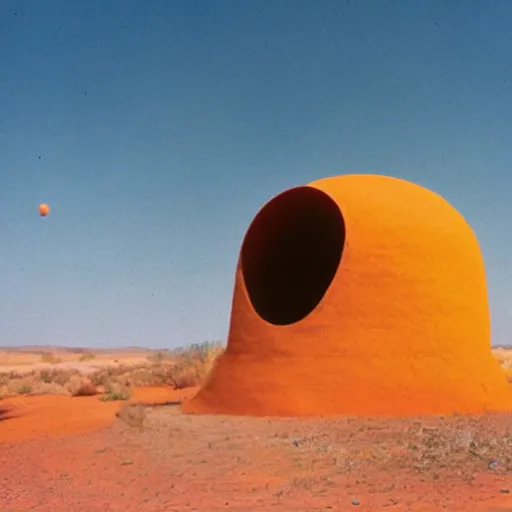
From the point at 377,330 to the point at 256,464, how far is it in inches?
155

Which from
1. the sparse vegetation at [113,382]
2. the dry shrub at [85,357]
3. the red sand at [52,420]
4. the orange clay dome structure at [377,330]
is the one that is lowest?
the dry shrub at [85,357]

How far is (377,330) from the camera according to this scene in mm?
9703

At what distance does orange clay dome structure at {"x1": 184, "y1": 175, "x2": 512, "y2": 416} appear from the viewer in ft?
31.3

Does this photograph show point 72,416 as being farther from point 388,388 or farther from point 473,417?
point 473,417

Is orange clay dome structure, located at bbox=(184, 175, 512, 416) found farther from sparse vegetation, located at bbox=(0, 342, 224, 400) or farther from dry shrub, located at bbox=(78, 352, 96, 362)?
dry shrub, located at bbox=(78, 352, 96, 362)

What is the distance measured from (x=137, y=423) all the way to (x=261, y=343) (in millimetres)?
2413

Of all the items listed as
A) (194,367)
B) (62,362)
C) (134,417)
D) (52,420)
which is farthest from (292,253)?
(62,362)

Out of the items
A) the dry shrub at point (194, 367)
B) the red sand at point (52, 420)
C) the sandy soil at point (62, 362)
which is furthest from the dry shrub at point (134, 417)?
the sandy soil at point (62, 362)

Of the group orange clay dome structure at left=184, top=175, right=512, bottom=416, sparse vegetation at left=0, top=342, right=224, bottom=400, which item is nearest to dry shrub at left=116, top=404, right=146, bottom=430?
orange clay dome structure at left=184, top=175, right=512, bottom=416

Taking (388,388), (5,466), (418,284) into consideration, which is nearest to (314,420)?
(388,388)

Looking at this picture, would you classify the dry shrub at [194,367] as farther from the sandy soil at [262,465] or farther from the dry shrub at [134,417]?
the sandy soil at [262,465]

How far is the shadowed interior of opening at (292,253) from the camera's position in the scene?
11.5 meters

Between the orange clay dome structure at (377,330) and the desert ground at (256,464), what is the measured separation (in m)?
0.65

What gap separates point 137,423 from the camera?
30.7ft
